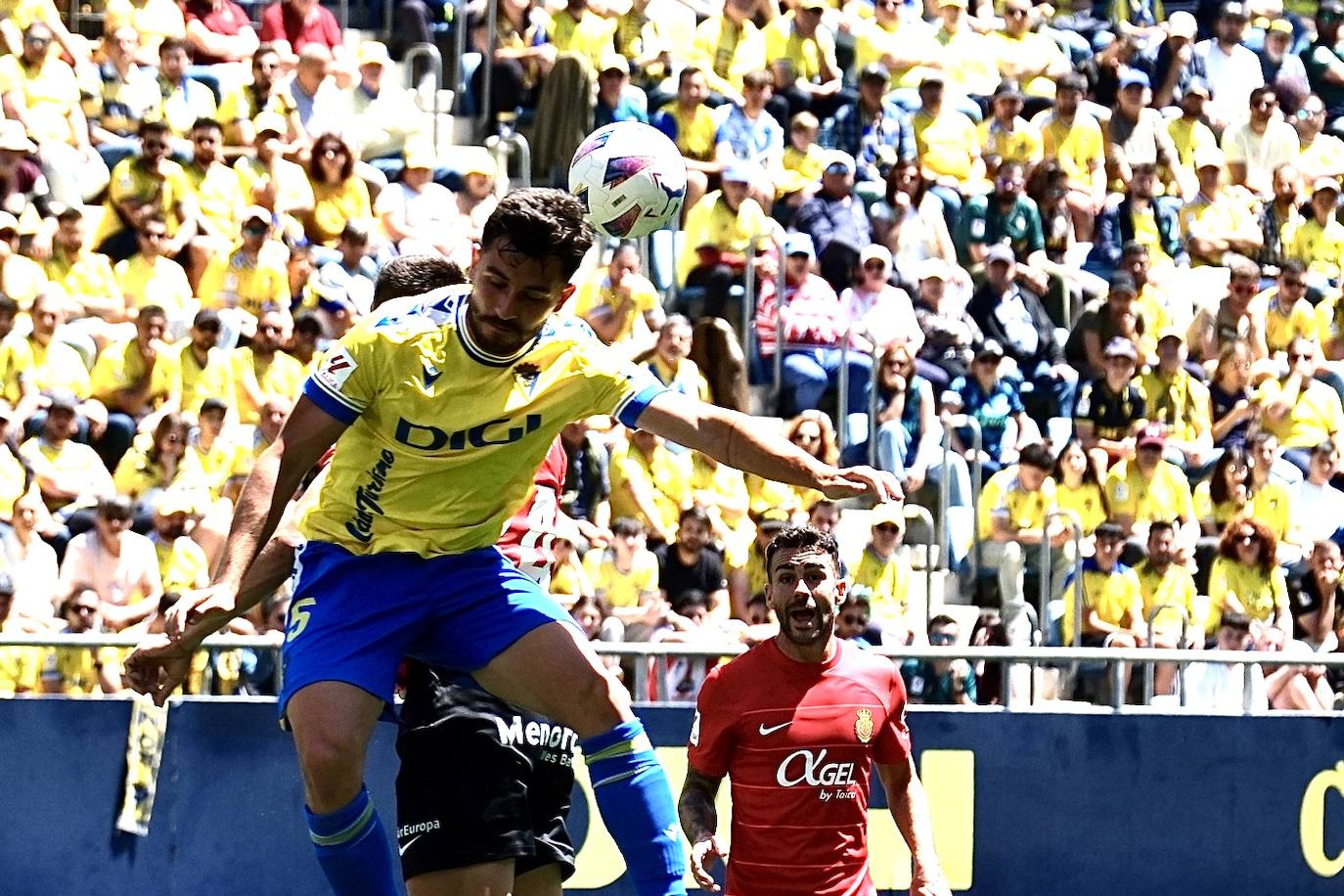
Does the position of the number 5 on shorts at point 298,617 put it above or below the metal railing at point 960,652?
below

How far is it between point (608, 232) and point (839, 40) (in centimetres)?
997

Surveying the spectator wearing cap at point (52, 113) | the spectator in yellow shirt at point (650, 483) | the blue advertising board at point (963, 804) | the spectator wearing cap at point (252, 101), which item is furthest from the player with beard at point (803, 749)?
the spectator wearing cap at point (252, 101)

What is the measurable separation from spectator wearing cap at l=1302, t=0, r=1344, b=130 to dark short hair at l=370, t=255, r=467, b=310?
13249mm

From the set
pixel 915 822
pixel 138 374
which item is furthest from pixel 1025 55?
pixel 915 822

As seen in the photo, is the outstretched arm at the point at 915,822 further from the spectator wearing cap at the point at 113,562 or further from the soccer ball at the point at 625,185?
the spectator wearing cap at the point at 113,562

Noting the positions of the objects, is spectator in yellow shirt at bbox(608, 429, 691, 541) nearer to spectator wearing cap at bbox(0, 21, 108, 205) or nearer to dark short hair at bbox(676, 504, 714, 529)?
dark short hair at bbox(676, 504, 714, 529)

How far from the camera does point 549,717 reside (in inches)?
270

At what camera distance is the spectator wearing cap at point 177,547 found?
39.7ft

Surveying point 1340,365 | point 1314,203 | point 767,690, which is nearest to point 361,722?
point 767,690

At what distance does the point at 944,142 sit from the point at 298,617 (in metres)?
10.9

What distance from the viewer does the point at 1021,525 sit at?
549 inches

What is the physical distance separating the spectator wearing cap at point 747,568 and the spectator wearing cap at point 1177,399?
10.5 feet

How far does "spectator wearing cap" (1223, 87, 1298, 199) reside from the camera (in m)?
18.6

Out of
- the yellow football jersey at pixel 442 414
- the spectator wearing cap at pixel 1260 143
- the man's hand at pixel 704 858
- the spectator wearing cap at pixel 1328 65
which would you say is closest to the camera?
the yellow football jersey at pixel 442 414
